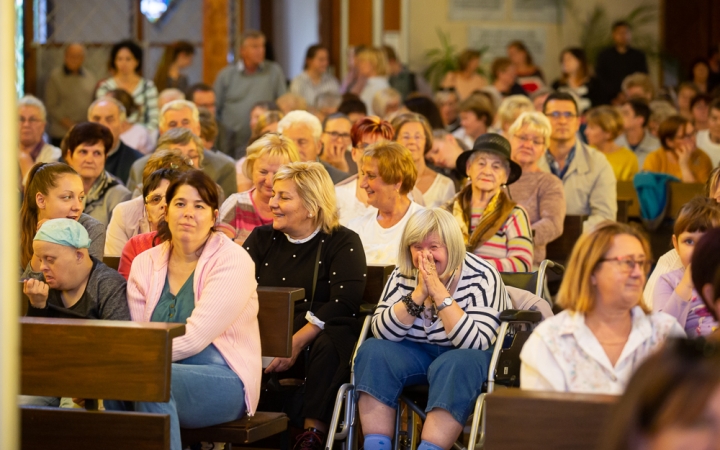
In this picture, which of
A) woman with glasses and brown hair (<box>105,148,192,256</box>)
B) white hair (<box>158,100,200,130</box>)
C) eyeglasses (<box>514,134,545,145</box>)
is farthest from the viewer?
white hair (<box>158,100,200,130</box>)

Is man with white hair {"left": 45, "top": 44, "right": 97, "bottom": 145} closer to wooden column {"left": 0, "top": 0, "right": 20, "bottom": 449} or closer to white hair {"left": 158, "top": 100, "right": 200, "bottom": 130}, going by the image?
white hair {"left": 158, "top": 100, "right": 200, "bottom": 130}

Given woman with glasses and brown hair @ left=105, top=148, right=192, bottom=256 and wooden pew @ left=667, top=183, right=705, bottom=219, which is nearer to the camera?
woman with glasses and brown hair @ left=105, top=148, right=192, bottom=256

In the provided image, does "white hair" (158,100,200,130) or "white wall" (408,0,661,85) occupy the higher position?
"white wall" (408,0,661,85)

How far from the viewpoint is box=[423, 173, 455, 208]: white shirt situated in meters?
5.83

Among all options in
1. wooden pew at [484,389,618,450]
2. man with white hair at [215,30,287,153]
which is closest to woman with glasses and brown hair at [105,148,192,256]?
wooden pew at [484,389,618,450]

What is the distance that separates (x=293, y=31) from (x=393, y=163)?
296 inches

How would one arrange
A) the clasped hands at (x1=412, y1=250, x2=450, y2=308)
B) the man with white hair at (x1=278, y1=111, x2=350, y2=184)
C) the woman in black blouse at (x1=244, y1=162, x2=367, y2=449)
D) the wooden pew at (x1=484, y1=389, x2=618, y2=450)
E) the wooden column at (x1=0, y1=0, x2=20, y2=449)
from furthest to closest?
the man with white hair at (x1=278, y1=111, x2=350, y2=184)
the woman in black blouse at (x1=244, y1=162, x2=367, y2=449)
the clasped hands at (x1=412, y1=250, x2=450, y2=308)
the wooden pew at (x1=484, y1=389, x2=618, y2=450)
the wooden column at (x1=0, y1=0, x2=20, y2=449)

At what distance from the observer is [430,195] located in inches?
231

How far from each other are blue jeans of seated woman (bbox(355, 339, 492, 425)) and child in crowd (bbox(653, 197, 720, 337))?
2.08ft

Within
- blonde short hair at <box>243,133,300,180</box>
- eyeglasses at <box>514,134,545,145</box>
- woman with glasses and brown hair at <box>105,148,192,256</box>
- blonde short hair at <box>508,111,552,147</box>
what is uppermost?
blonde short hair at <box>508,111,552,147</box>

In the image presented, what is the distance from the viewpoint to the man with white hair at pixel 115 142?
648 cm

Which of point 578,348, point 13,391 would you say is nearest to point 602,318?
point 578,348

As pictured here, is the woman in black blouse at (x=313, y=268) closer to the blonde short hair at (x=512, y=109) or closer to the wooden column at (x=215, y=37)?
the blonde short hair at (x=512, y=109)

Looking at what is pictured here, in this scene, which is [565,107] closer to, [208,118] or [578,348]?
[208,118]
